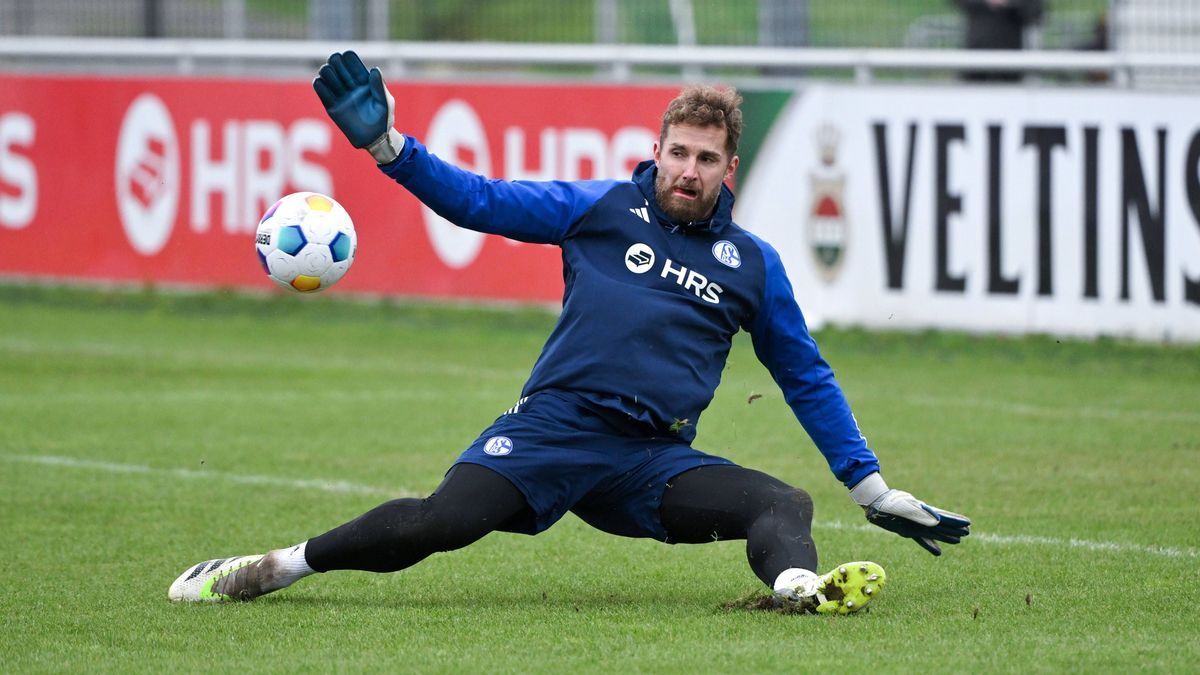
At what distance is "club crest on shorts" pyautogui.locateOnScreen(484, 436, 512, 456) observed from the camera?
242 inches

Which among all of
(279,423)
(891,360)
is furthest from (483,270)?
(279,423)

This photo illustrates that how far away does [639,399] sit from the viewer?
20.2ft

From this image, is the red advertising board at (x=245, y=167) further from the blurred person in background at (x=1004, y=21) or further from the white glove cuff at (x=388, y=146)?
the white glove cuff at (x=388, y=146)

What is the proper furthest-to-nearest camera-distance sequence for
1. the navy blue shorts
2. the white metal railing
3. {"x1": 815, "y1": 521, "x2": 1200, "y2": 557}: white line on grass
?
the white metal railing
{"x1": 815, "y1": 521, "x2": 1200, "y2": 557}: white line on grass
the navy blue shorts

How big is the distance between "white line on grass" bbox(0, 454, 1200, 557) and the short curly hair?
7.33 feet

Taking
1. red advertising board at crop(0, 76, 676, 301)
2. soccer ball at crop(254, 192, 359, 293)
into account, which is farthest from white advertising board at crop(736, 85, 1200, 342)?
soccer ball at crop(254, 192, 359, 293)

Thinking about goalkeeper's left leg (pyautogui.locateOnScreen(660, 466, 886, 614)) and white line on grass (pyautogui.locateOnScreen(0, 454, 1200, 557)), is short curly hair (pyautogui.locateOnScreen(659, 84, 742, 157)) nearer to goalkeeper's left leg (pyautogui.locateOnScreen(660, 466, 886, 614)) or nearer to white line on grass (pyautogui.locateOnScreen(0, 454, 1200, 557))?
goalkeeper's left leg (pyautogui.locateOnScreen(660, 466, 886, 614))

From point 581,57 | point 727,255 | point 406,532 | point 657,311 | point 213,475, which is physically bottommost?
point 213,475

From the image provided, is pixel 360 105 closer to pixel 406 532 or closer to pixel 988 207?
pixel 406 532

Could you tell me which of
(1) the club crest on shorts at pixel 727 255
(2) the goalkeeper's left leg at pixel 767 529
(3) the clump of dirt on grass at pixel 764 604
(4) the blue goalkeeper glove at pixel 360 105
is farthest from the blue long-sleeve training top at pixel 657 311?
(3) the clump of dirt on grass at pixel 764 604

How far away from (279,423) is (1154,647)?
21.1ft

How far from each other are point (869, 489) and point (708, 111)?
1340 millimetres

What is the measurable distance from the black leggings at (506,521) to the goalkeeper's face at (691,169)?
873 millimetres

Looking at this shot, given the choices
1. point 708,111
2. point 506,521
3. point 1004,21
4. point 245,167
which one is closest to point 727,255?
point 708,111
